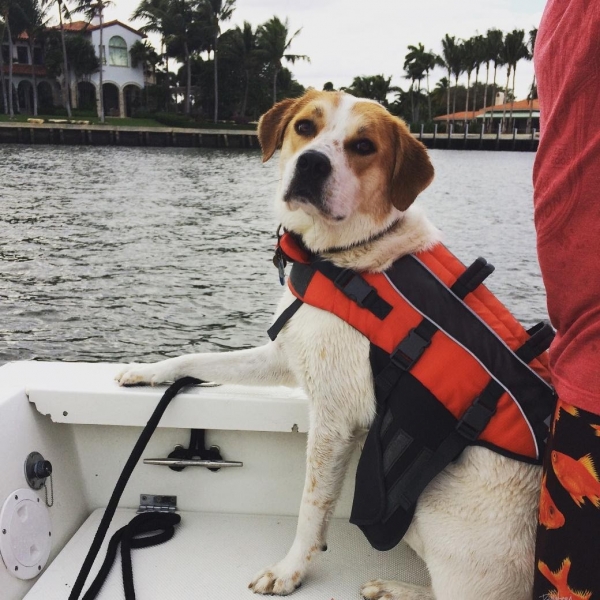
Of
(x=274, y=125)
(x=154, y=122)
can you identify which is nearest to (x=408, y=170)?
(x=274, y=125)

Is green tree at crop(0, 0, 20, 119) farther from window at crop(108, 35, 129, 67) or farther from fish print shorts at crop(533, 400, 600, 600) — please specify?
fish print shorts at crop(533, 400, 600, 600)

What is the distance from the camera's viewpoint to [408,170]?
2494 mm

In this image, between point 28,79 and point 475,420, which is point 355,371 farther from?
point 28,79

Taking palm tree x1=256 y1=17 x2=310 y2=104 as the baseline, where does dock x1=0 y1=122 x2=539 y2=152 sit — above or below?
below

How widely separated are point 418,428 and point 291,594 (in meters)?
0.85

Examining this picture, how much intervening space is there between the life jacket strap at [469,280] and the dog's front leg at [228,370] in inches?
31.5

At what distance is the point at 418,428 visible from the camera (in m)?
2.11

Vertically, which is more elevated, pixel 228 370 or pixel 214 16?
pixel 214 16

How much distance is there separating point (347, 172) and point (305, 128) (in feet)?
0.95

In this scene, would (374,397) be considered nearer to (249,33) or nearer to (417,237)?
(417,237)

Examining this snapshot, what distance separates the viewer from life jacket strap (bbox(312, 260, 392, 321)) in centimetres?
220

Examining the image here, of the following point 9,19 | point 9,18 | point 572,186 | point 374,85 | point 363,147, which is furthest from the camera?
point 374,85

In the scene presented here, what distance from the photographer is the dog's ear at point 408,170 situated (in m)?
2.45

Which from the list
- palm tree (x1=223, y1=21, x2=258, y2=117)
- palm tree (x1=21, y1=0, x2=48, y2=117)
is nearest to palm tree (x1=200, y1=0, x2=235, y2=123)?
palm tree (x1=223, y1=21, x2=258, y2=117)
